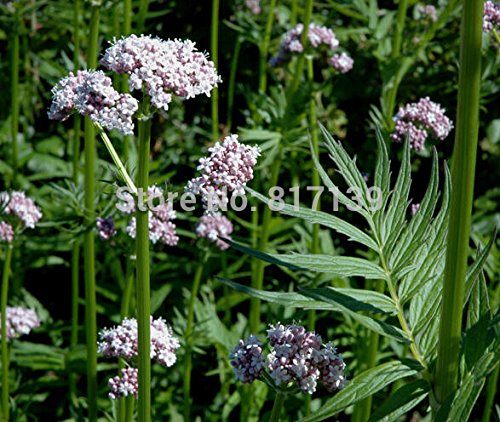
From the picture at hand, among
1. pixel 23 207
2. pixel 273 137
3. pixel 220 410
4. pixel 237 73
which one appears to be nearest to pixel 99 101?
pixel 23 207

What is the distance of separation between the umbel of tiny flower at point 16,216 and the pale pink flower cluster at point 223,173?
4.55 feet

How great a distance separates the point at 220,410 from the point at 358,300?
2.18 m

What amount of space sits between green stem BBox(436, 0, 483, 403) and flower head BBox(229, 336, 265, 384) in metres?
0.36

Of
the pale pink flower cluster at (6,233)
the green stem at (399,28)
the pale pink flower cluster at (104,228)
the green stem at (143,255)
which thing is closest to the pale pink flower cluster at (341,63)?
the green stem at (399,28)

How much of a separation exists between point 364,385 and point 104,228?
1.52 meters

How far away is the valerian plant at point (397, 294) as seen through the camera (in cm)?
129

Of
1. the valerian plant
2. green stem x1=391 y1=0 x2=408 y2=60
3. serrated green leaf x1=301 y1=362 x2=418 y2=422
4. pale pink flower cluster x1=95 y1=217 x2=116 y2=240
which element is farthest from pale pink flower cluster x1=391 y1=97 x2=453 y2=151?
serrated green leaf x1=301 y1=362 x2=418 y2=422

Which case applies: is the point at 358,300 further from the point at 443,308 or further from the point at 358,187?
the point at 358,187

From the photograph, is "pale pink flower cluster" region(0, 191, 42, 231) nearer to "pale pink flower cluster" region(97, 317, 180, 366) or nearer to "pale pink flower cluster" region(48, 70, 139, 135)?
"pale pink flower cluster" region(97, 317, 180, 366)

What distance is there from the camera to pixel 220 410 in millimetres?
3418

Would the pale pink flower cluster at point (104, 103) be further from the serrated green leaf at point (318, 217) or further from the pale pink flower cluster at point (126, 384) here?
the pale pink flower cluster at point (126, 384)

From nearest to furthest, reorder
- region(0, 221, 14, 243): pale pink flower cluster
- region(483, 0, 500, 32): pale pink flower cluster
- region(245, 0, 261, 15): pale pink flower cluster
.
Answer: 1. region(483, 0, 500, 32): pale pink flower cluster
2. region(0, 221, 14, 243): pale pink flower cluster
3. region(245, 0, 261, 15): pale pink flower cluster

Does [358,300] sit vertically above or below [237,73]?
below

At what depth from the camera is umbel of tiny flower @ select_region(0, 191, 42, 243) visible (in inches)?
110
